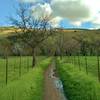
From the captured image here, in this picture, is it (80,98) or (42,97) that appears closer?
(80,98)

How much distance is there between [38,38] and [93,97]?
56.3 metres

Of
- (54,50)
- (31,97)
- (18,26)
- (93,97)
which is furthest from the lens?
(54,50)

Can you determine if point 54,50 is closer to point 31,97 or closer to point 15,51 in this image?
point 15,51

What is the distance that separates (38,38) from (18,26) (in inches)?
211

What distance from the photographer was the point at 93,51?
582ft

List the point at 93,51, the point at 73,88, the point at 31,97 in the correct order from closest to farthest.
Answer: the point at 31,97 < the point at 73,88 < the point at 93,51

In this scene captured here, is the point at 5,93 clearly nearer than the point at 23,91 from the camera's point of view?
Yes

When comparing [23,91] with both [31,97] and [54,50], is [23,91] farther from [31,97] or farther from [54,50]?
[54,50]

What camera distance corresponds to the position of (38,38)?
78.8 m

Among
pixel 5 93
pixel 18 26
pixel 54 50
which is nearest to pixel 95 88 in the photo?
pixel 5 93

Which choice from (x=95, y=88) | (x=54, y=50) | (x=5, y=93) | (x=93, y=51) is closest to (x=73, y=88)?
(x=95, y=88)

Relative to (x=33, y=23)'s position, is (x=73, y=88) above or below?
below

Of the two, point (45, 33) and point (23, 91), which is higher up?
point (45, 33)

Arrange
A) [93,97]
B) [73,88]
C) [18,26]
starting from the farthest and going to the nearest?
[18,26] → [73,88] → [93,97]
